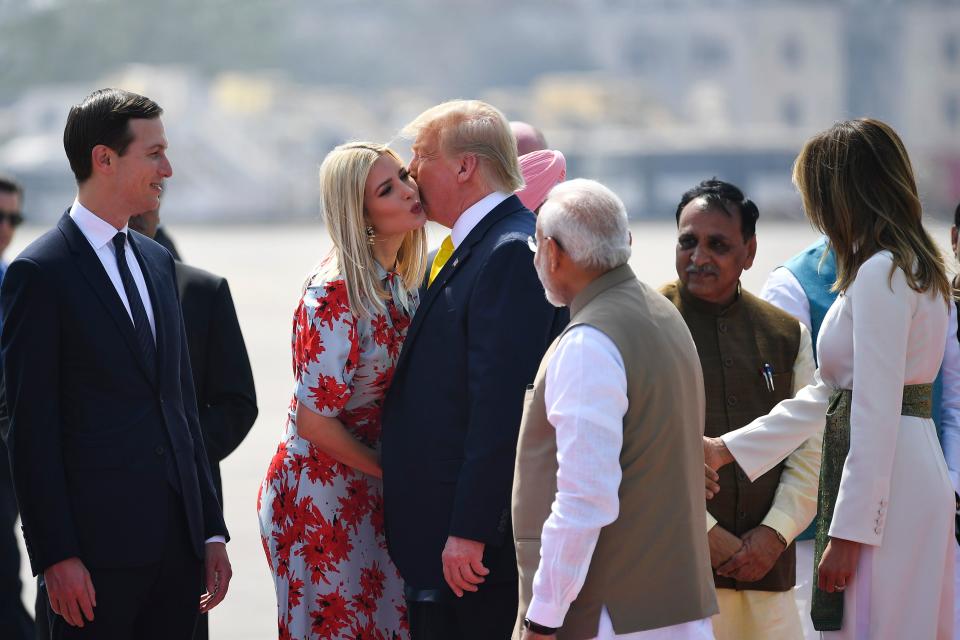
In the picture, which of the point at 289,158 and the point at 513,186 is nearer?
the point at 513,186

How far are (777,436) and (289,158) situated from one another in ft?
222

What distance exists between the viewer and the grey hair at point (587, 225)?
8.64 feet

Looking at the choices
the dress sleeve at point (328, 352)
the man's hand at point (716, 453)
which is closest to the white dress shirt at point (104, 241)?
the dress sleeve at point (328, 352)

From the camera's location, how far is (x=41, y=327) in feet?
9.57

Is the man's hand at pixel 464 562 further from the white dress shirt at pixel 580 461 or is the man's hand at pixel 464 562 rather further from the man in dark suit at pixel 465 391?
the white dress shirt at pixel 580 461

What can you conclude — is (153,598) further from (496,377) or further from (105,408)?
(496,377)

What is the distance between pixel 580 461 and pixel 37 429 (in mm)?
1254

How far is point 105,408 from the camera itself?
2990 millimetres

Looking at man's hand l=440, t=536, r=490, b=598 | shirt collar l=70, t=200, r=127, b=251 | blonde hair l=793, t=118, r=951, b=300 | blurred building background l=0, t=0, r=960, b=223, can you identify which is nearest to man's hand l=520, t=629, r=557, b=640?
man's hand l=440, t=536, r=490, b=598

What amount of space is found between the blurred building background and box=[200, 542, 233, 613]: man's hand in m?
58.0

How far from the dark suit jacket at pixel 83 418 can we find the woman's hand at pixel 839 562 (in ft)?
4.99

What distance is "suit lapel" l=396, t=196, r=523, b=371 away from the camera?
126 inches

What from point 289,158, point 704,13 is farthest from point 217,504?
point 704,13

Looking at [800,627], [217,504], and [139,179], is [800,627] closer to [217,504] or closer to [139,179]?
[217,504]
